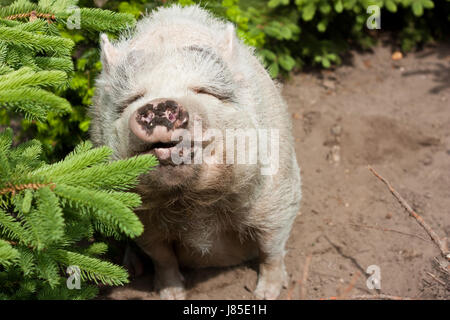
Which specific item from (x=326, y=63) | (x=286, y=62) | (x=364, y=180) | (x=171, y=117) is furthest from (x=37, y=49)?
(x=326, y=63)

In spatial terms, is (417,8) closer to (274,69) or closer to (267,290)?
(274,69)

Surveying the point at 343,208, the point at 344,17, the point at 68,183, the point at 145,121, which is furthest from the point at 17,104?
the point at 344,17

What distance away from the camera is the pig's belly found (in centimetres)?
→ 443

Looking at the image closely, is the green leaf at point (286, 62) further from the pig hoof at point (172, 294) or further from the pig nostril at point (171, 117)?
the pig nostril at point (171, 117)

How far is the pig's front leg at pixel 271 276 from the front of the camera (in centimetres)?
454

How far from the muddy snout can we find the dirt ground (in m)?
2.01

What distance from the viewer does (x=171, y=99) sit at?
268 cm

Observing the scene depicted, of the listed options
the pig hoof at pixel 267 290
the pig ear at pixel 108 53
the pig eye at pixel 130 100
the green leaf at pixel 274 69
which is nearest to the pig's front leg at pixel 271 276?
the pig hoof at pixel 267 290

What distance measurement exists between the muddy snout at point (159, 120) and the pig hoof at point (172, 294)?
7.92 ft

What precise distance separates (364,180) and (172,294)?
2.54 metres

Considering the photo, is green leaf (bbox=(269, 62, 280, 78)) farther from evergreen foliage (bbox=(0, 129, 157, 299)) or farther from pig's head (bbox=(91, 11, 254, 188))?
evergreen foliage (bbox=(0, 129, 157, 299))
